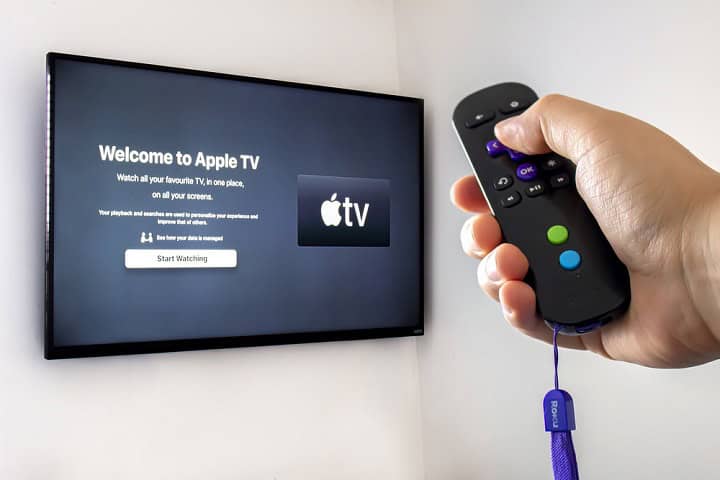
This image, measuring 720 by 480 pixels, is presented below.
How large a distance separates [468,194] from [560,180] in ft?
0.52

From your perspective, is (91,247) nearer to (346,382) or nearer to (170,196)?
(170,196)

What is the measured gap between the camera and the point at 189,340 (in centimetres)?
133

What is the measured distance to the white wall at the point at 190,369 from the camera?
4.11 feet

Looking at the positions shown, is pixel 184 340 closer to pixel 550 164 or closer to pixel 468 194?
pixel 468 194

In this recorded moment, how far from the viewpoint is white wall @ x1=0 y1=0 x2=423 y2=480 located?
1.25 m

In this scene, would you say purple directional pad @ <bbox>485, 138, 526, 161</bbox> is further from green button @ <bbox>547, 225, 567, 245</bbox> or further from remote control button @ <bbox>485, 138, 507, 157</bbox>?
green button @ <bbox>547, 225, 567, 245</bbox>

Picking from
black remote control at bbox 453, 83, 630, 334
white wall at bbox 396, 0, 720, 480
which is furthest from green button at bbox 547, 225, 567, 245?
white wall at bbox 396, 0, 720, 480

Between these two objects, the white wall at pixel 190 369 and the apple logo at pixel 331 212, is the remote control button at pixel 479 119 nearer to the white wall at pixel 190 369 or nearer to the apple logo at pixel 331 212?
the apple logo at pixel 331 212

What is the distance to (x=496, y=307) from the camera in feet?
4.45

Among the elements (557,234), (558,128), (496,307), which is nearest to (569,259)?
(557,234)

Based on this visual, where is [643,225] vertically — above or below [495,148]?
below

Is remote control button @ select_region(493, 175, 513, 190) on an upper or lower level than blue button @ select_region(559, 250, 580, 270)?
upper

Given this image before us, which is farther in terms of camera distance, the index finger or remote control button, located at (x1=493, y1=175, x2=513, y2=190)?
the index finger

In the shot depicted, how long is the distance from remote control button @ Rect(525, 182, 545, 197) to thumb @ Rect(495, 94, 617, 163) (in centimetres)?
4
